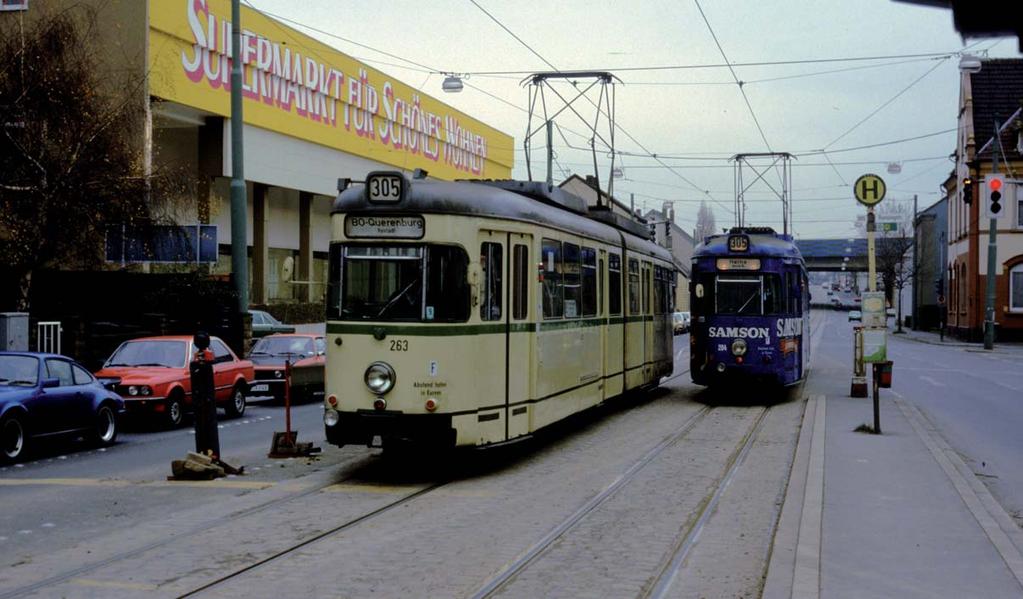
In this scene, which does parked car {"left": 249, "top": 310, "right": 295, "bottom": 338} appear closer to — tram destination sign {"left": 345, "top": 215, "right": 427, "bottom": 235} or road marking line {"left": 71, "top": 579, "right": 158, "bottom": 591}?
tram destination sign {"left": 345, "top": 215, "right": 427, "bottom": 235}

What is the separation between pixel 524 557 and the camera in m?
8.38

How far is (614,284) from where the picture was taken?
58.9ft

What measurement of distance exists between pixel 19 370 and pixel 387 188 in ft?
21.1

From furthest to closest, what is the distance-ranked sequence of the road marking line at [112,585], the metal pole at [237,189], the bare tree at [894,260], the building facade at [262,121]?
the bare tree at [894,260] < the building facade at [262,121] < the metal pole at [237,189] < the road marking line at [112,585]

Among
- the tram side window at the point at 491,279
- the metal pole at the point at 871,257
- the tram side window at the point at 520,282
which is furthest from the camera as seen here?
the metal pole at the point at 871,257

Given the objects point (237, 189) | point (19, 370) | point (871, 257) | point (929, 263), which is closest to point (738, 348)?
point (871, 257)

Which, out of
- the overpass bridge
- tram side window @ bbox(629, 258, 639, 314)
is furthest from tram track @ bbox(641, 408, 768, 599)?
the overpass bridge

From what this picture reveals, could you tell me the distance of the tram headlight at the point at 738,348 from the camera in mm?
21047

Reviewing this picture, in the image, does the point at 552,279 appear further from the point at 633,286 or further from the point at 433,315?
the point at 633,286

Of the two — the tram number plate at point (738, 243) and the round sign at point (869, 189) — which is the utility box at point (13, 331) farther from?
the round sign at point (869, 189)

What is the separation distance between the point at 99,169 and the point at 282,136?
2197cm

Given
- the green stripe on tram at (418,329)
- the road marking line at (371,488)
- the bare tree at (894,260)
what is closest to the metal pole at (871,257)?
the green stripe on tram at (418,329)

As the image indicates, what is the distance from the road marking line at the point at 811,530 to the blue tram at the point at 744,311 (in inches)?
247

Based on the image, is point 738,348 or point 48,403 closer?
point 48,403
